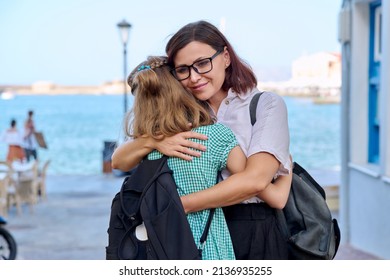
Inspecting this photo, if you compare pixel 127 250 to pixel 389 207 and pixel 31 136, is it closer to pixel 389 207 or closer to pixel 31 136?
pixel 389 207

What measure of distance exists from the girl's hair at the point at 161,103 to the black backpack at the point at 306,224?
0.32 metres

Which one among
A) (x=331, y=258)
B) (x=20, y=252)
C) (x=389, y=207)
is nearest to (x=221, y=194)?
(x=331, y=258)

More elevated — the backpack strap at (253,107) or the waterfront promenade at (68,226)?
the backpack strap at (253,107)

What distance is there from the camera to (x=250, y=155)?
71.7 inches

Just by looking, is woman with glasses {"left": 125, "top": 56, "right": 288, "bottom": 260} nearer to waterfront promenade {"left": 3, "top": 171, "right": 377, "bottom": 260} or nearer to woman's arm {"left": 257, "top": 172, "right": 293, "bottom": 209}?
woman's arm {"left": 257, "top": 172, "right": 293, "bottom": 209}

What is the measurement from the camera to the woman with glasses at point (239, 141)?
179 centimetres

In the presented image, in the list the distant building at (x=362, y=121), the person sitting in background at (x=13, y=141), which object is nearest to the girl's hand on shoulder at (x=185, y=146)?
the distant building at (x=362, y=121)

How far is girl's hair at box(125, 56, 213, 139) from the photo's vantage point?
178 cm

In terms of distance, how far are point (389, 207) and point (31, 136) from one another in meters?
10.8

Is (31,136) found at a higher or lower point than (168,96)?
lower

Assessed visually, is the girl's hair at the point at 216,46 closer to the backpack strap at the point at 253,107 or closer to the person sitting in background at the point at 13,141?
the backpack strap at the point at 253,107

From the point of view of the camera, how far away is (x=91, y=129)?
58.8 metres

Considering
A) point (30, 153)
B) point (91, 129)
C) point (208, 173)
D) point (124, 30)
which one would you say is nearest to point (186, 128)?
point (208, 173)
